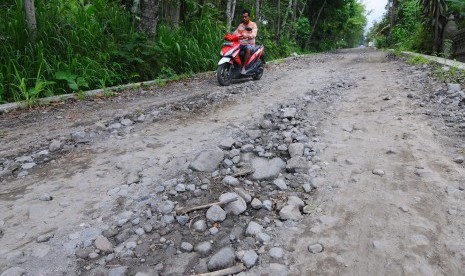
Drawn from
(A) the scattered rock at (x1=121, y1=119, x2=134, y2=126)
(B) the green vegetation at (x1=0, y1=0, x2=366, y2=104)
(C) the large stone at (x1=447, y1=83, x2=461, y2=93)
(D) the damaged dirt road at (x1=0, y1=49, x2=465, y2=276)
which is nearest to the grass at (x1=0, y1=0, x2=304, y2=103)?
(B) the green vegetation at (x1=0, y1=0, x2=366, y2=104)

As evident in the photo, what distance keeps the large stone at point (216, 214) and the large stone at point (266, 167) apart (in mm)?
546

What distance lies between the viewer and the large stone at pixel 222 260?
1.72 meters

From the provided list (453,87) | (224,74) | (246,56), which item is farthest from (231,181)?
(246,56)

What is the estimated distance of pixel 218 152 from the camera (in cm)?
294

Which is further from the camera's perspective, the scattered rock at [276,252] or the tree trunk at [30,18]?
the tree trunk at [30,18]

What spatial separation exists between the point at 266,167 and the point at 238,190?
46 cm

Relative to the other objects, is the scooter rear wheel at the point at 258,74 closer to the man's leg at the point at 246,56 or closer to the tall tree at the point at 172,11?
the man's leg at the point at 246,56

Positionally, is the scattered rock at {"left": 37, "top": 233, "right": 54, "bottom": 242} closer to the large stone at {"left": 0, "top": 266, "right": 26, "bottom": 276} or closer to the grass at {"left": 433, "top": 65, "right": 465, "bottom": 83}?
the large stone at {"left": 0, "top": 266, "right": 26, "bottom": 276}

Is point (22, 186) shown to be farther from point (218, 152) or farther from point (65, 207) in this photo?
point (218, 152)

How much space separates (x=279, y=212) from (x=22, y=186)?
2055 millimetres

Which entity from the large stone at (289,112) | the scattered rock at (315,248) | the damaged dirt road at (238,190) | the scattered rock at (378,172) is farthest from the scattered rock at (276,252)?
the large stone at (289,112)

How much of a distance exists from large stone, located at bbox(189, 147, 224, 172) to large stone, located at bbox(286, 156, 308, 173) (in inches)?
24.4

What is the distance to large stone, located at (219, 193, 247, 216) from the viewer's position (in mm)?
2178

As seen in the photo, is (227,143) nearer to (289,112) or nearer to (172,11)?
(289,112)
